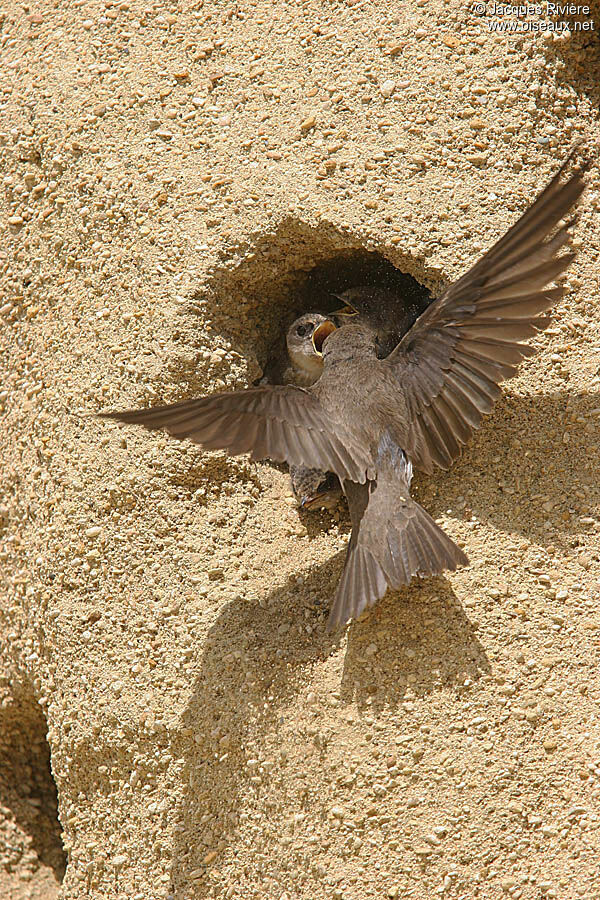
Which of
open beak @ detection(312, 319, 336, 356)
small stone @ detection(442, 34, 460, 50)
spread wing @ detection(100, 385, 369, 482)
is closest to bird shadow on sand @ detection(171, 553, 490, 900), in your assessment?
spread wing @ detection(100, 385, 369, 482)

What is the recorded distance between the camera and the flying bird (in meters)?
2.30

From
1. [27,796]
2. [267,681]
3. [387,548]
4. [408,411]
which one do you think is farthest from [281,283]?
[27,796]

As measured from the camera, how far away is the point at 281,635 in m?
2.55

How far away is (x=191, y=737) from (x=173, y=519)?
0.60m

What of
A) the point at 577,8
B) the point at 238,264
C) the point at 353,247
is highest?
the point at 577,8

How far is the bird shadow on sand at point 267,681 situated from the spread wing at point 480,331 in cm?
43

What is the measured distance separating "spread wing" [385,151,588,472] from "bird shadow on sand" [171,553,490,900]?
43cm

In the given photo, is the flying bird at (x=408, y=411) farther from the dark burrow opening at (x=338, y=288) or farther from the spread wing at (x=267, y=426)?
the dark burrow opening at (x=338, y=288)

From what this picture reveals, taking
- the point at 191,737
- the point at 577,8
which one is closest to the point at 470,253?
the point at 577,8

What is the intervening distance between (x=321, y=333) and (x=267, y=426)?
78cm

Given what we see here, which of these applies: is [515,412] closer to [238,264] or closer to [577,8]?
[238,264]

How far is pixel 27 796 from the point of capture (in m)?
3.07

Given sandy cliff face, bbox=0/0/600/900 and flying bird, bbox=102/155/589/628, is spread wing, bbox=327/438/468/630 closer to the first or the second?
flying bird, bbox=102/155/589/628

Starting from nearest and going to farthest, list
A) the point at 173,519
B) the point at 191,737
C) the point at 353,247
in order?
the point at 191,737 < the point at 173,519 < the point at 353,247
